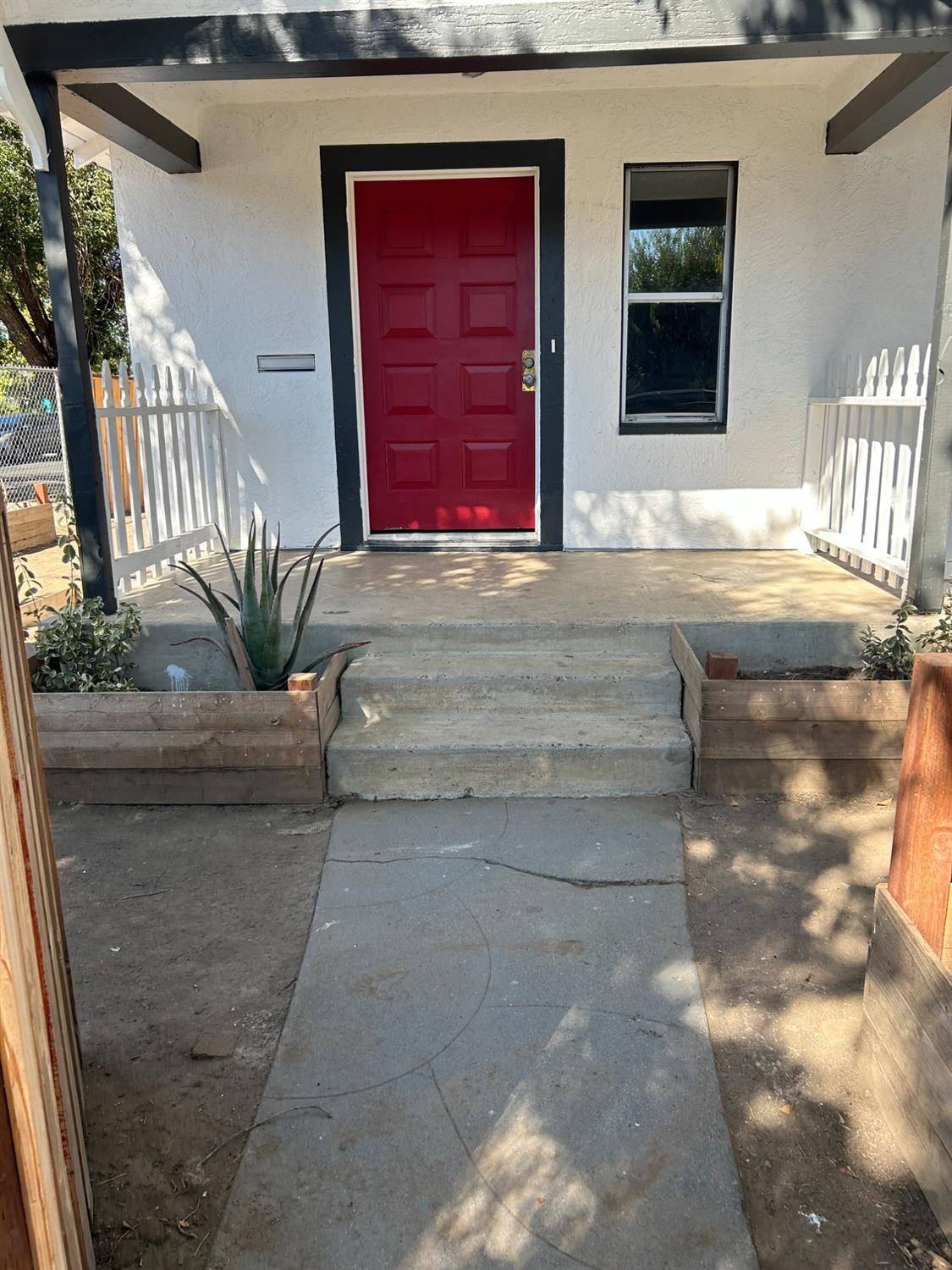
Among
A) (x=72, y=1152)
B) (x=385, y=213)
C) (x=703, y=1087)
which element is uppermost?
(x=385, y=213)

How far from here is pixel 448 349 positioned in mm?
6008

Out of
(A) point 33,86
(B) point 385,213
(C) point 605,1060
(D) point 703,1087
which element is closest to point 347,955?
(C) point 605,1060

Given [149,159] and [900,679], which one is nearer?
[900,679]

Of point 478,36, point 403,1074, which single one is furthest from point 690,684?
point 478,36

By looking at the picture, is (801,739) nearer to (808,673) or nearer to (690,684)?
(690,684)

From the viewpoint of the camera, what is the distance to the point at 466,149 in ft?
18.5

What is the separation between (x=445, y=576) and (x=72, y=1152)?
3886mm

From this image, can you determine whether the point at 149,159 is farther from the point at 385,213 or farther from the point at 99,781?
the point at 99,781

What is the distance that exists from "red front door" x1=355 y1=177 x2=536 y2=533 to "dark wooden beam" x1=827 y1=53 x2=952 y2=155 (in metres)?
1.80

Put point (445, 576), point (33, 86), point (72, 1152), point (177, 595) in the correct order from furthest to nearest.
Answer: point (445, 576), point (177, 595), point (33, 86), point (72, 1152)

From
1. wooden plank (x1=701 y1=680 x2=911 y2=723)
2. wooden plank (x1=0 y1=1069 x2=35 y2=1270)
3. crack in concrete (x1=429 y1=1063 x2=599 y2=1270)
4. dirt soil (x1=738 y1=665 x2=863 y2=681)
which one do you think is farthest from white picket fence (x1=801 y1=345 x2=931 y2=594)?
wooden plank (x1=0 y1=1069 x2=35 y2=1270)

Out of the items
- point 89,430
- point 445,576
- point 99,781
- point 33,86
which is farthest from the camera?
point 445,576

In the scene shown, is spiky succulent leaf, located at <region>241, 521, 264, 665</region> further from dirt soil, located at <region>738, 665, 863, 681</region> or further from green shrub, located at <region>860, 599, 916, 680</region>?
green shrub, located at <region>860, 599, 916, 680</region>

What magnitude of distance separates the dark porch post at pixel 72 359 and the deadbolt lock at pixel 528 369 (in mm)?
2679
